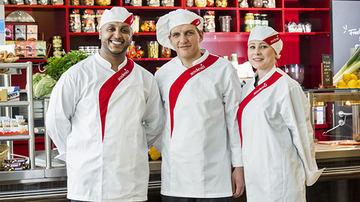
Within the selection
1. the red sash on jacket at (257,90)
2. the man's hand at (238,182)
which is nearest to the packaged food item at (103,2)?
the red sash on jacket at (257,90)

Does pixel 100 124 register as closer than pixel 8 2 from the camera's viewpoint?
Yes

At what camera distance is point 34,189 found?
2021 mm

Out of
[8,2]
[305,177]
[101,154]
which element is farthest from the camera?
[8,2]

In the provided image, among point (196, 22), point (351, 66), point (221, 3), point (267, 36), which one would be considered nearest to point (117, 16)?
point (196, 22)

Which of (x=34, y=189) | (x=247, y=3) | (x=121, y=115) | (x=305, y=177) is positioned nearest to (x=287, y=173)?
(x=305, y=177)

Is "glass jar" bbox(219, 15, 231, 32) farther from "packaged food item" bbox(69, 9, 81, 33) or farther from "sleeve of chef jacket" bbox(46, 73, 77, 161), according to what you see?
"sleeve of chef jacket" bbox(46, 73, 77, 161)

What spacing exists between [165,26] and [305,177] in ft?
3.54

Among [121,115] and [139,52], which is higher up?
[139,52]

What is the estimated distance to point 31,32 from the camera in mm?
4477

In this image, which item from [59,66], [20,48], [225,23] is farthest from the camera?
[225,23]

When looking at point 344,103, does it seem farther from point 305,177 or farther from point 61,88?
point 61,88

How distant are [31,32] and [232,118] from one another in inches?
135

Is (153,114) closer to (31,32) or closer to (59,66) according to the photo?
(59,66)

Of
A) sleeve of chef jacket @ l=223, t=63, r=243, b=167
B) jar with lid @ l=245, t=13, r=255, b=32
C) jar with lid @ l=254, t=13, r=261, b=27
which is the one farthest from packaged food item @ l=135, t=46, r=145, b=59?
sleeve of chef jacket @ l=223, t=63, r=243, b=167
